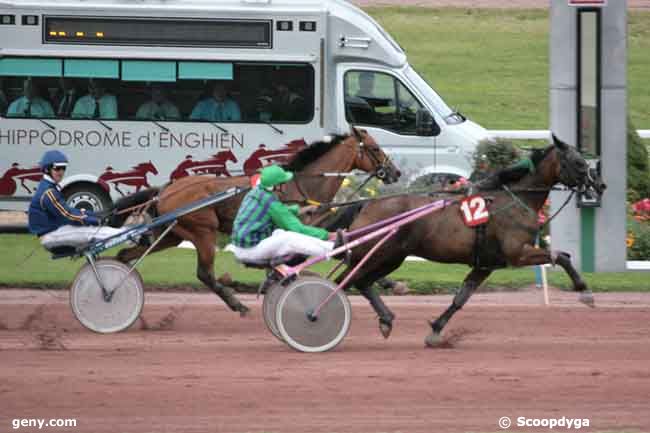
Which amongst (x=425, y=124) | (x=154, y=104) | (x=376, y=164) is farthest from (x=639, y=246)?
(x=154, y=104)

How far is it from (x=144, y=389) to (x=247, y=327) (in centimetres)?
312

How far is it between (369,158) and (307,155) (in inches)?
30.2

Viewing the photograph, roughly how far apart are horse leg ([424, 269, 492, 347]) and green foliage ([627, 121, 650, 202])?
27.3 ft

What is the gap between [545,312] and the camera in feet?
42.9

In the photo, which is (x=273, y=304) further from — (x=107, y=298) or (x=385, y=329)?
(x=107, y=298)

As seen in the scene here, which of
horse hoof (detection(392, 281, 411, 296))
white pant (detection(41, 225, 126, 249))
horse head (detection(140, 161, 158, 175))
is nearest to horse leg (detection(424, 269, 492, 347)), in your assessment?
horse hoof (detection(392, 281, 411, 296))

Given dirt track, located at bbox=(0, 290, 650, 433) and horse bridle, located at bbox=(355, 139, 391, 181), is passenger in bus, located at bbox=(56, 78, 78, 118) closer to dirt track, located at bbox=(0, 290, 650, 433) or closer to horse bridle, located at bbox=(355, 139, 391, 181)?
dirt track, located at bbox=(0, 290, 650, 433)

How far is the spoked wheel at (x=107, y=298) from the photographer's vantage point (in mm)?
11391

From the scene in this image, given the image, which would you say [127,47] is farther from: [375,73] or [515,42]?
[515,42]

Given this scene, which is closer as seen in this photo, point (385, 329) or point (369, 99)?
point (385, 329)

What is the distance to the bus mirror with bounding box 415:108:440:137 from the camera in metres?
18.0

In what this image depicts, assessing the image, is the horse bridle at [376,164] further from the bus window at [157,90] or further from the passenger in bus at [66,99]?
the passenger in bus at [66,99]

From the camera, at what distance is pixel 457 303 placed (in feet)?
35.4

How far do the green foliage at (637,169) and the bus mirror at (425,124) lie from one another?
3.02m
